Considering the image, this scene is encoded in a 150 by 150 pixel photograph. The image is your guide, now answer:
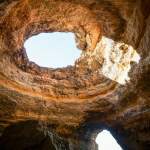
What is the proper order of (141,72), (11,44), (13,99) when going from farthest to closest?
(11,44) → (13,99) → (141,72)

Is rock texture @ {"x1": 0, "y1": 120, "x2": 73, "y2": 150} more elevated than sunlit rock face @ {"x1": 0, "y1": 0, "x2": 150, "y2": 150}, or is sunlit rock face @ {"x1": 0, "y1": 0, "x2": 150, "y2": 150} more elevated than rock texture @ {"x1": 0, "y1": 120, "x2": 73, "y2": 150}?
sunlit rock face @ {"x1": 0, "y1": 0, "x2": 150, "y2": 150}

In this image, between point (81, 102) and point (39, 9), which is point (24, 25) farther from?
point (81, 102)

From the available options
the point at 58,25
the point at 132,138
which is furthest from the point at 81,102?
the point at 58,25

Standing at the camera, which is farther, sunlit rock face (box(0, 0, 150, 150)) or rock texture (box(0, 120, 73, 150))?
sunlit rock face (box(0, 0, 150, 150))

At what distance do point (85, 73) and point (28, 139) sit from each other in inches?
172

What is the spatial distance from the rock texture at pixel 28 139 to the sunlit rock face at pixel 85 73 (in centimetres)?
148

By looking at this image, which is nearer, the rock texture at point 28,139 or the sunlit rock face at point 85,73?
the rock texture at point 28,139

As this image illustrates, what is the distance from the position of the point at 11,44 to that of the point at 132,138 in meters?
6.81

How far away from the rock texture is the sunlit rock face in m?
1.48

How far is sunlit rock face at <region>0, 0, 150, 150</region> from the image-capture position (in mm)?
3891

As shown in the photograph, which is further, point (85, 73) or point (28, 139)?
point (85, 73)

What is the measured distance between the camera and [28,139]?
3225 mm

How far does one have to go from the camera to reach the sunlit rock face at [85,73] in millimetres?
3891

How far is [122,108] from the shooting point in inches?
205
